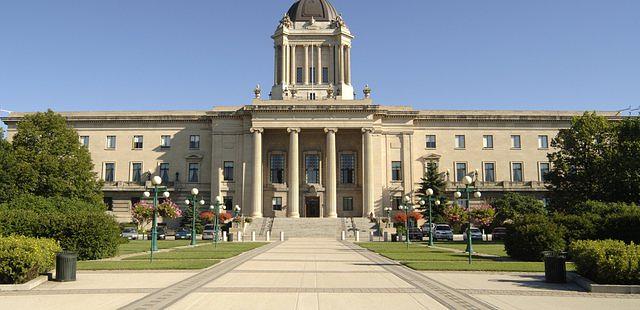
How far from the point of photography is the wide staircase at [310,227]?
64.1m

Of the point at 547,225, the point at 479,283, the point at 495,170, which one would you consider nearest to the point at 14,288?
the point at 479,283

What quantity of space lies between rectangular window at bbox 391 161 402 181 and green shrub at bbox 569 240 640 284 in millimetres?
56619

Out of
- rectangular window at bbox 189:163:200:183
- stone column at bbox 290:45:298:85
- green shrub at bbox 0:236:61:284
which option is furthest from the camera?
stone column at bbox 290:45:298:85

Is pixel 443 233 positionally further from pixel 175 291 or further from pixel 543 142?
pixel 175 291

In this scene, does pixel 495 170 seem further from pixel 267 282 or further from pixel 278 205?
pixel 267 282

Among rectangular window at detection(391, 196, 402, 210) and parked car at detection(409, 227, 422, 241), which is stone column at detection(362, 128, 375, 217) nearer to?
rectangular window at detection(391, 196, 402, 210)

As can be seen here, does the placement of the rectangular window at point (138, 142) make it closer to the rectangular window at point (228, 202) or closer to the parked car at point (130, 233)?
the rectangular window at point (228, 202)

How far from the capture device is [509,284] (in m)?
Answer: 17.4

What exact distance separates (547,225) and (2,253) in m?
22.1

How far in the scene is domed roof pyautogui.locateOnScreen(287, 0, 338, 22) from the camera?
8603 cm

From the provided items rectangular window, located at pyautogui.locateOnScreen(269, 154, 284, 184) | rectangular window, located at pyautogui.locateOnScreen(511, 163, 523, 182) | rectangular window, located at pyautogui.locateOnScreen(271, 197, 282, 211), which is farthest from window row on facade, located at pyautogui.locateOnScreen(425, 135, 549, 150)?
rectangular window, located at pyautogui.locateOnScreen(271, 197, 282, 211)

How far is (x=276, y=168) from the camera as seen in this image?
7531cm

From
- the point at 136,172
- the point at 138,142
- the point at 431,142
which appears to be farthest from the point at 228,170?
the point at 431,142

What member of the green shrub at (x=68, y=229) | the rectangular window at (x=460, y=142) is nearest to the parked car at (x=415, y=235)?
the rectangular window at (x=460, y=142)
